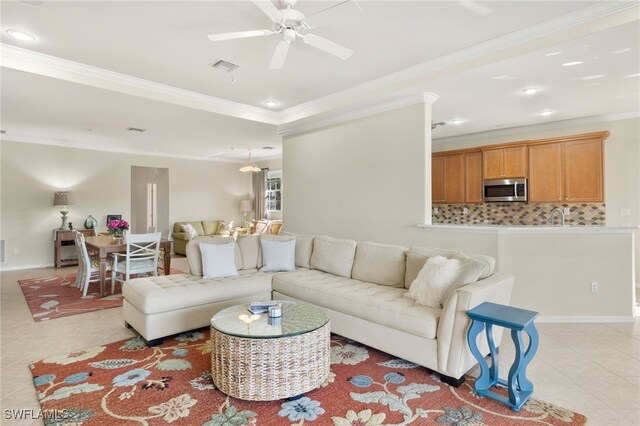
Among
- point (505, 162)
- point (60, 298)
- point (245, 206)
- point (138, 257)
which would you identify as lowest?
point (60, 298)

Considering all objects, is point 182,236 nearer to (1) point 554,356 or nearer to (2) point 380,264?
(2) point 380,264

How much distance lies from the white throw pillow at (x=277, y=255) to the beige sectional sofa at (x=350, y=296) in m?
0.13

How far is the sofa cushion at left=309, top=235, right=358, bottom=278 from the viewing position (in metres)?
4.05

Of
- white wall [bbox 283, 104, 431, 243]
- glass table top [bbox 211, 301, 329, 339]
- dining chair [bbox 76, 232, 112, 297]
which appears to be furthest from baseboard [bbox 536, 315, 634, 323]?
dining chair [bbox 76, 232, 112, 297]

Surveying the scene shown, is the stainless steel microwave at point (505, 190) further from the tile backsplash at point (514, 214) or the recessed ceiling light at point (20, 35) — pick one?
the recessed ceiling light at point (20, 35)

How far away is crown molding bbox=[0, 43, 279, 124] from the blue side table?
4221mm

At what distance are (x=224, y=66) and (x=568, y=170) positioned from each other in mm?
5454

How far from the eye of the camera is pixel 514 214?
644 centimetres

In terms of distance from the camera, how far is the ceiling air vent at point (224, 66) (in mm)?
3652

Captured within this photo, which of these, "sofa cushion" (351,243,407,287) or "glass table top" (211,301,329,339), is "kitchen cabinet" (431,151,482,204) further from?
"glass table top" (211,301,329,339)

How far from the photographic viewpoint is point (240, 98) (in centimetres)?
488

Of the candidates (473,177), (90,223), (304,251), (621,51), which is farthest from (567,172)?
(90,223)

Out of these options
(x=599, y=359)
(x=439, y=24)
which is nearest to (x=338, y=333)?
(x=599, y=359)

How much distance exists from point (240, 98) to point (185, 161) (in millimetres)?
5249
